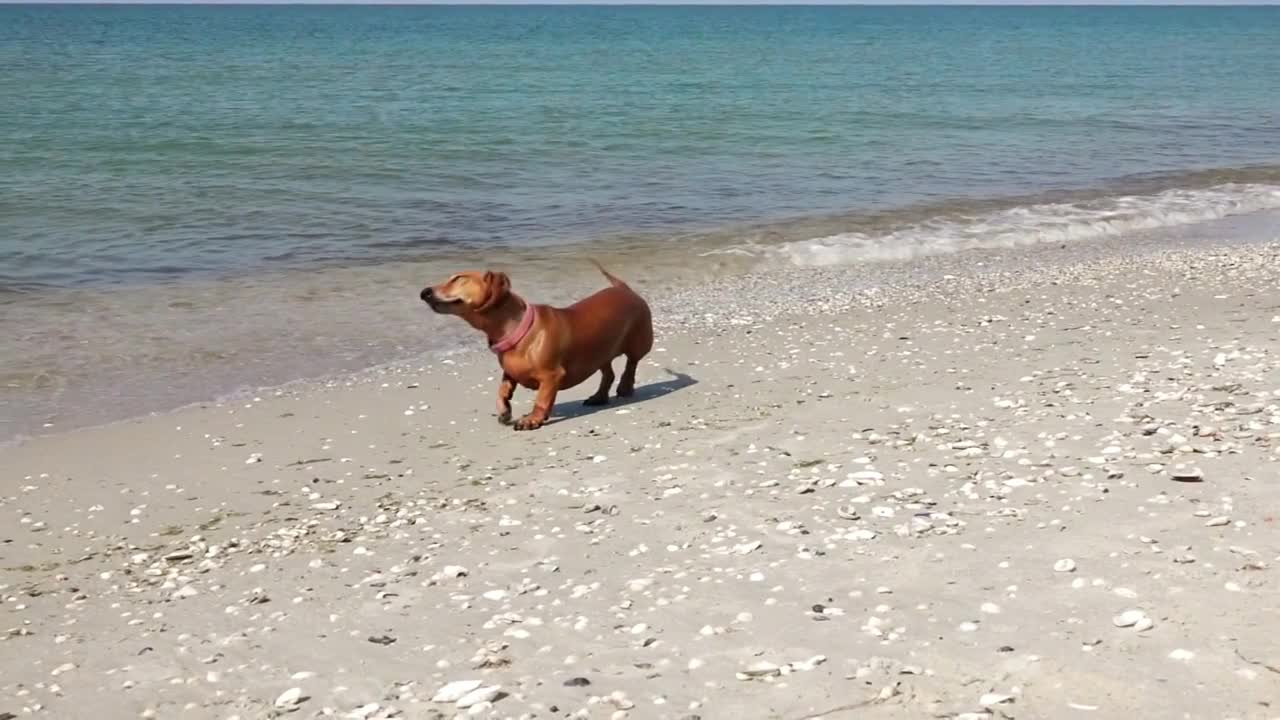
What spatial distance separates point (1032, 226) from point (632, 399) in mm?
9409

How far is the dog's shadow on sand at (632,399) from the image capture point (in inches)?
362

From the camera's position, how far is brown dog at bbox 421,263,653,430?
855cm

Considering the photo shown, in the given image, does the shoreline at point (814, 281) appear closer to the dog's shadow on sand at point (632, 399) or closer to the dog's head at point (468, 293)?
the dog's shadow on sand at point (632, 399)

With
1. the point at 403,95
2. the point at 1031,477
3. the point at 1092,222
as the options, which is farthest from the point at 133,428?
the point at 403,95

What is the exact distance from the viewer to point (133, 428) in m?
9.27

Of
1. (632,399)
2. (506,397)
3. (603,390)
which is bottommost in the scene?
(632,399)

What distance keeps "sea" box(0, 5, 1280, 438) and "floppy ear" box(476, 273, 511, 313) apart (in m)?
2.69

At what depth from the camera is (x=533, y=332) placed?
8.70 m

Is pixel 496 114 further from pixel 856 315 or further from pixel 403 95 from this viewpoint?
pixel 856 315

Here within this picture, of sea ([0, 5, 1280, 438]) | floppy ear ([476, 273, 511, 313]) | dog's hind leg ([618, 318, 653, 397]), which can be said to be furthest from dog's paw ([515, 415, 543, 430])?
sea ([0, 5, 1280, 438])

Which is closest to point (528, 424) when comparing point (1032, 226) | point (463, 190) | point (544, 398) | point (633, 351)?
point (544, 398)

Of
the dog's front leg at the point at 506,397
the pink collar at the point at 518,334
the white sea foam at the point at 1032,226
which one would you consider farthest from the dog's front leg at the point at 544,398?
the white sea foam at the point at 1032,226

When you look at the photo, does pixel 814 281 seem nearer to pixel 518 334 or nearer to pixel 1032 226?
pixel 1032 226

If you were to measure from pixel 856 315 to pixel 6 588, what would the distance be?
7.29 m
